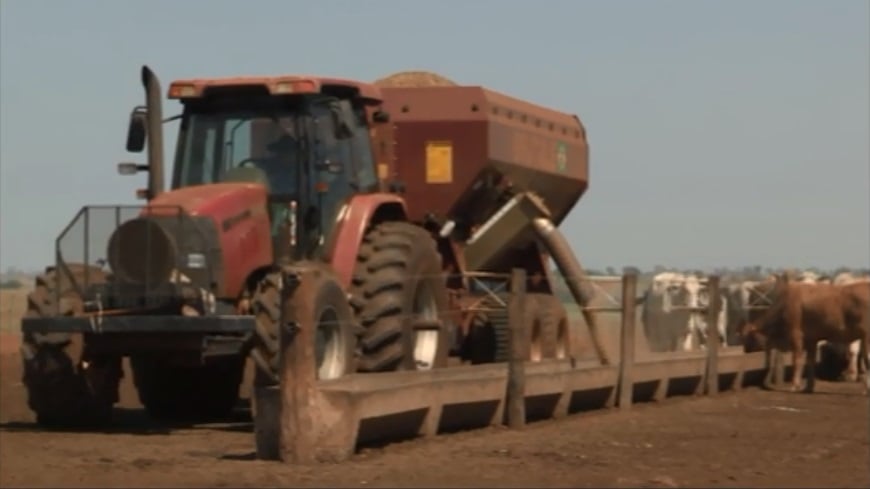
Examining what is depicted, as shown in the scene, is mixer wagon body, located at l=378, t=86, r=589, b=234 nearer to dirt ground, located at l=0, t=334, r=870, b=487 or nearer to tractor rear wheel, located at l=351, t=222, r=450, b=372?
tractor rear wheel, located at l=351, t=222, r=450, b=372

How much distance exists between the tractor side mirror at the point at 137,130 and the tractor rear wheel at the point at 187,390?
2192 millimetres

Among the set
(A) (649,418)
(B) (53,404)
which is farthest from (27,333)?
(A) (649,418)

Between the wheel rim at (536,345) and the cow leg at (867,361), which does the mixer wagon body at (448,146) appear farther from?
the cow leg at (867,361)

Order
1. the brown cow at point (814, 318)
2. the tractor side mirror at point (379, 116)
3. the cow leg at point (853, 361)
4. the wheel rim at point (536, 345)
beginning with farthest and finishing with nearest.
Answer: the cow leg at point (853, 361) → the brown cow at point (814, 318) → the wheel rim at point (536, 345) → the tractor side mirror at point (379, 116)

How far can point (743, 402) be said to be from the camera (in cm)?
2217

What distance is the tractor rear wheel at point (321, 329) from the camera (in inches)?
630

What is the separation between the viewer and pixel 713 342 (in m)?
23.6

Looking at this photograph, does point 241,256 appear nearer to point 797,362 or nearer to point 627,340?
point 627,340

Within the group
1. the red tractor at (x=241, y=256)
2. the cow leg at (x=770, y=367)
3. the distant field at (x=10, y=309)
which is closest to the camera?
the red tractor at (x=241, y=256)

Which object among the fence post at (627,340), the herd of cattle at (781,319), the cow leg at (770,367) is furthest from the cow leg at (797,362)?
the fence post at (627,340)

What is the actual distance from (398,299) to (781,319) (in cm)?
929

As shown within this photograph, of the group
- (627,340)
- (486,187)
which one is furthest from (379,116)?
(627,340)

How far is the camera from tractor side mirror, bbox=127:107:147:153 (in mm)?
18078

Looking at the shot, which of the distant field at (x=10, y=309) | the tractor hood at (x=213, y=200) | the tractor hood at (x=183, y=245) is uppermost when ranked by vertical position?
the tractor hood at (x=213, y=200)
